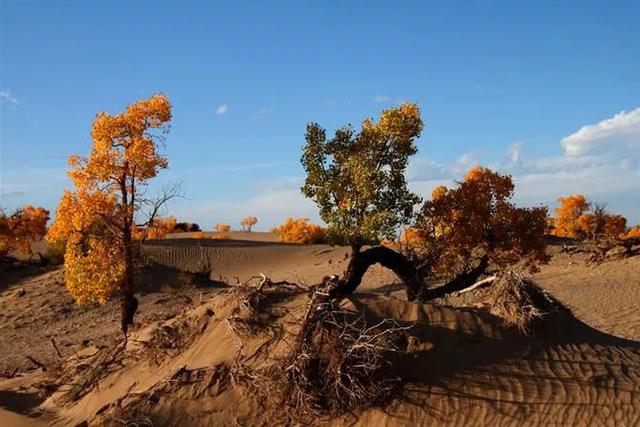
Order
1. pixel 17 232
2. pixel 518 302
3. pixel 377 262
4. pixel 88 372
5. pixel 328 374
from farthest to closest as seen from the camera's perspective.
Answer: pixel 17 232, pixel 377 262, pixel 88 372, pixel 518 302, pixel 328 374

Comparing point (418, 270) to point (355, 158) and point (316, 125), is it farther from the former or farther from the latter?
point (316, 125)

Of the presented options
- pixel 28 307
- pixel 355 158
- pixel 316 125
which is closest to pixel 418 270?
pixel 355 158

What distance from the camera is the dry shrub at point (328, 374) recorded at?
26.2 ft

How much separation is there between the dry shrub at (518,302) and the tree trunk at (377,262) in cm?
240

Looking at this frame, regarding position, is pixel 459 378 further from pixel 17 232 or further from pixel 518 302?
pixel 17 232

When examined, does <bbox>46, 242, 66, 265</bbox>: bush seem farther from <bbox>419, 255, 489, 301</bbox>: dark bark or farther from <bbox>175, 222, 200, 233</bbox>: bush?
<bbox>175, 222, 200, 233</bbox>: bush

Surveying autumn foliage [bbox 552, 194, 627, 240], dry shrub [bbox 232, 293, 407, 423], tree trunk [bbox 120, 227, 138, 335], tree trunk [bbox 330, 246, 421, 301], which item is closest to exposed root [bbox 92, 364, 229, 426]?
dry shrub [bbox 232, 293, 407, 423]

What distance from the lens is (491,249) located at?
624 inches

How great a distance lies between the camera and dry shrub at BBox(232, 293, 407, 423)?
26.2ft

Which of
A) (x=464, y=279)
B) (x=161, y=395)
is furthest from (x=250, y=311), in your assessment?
(x=464, y=279)

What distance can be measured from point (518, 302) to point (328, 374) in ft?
11.0

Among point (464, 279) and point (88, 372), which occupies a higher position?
point (464, 279)

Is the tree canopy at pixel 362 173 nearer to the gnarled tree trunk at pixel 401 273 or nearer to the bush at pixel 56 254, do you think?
the gnarled tree trunk at pixel 401 273

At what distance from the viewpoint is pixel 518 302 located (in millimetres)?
9695
